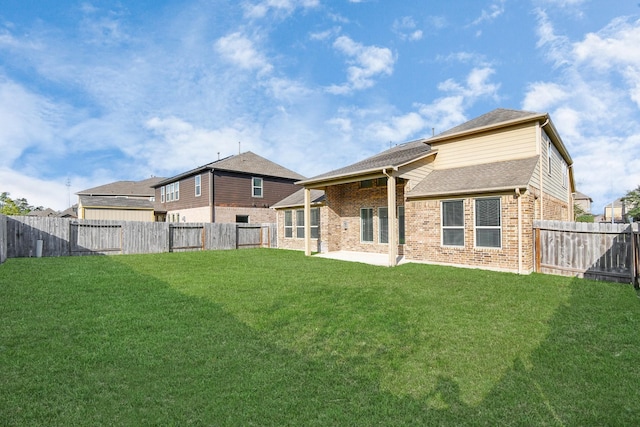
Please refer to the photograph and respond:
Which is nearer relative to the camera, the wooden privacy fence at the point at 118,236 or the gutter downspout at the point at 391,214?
the gutter downspout at the point at 391,214

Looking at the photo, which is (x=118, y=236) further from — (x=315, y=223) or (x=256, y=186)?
(x=256, y=186)

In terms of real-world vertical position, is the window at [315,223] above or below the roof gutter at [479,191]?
below

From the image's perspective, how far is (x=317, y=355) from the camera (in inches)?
155

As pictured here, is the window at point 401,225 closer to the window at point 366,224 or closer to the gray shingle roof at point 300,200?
the window at point 366,224

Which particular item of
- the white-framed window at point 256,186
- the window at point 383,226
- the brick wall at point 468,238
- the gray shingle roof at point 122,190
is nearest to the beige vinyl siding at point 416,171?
the brick wall at point 468,238

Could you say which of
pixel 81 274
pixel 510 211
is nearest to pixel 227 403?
pixel 81 274

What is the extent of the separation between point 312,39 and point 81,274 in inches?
548

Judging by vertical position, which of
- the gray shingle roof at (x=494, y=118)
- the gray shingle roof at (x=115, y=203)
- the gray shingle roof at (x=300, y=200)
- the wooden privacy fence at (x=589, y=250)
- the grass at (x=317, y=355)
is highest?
the gray shingle roof at (x=494, y=118)

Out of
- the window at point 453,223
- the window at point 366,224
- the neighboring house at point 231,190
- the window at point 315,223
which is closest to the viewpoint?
the window at point 453,223

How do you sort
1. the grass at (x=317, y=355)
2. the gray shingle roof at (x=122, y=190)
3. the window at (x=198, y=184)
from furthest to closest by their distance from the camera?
the gray shingle roof at (x=122, y=190)
the window at (x=198, y=184)
the grass at (x=317, y=355)

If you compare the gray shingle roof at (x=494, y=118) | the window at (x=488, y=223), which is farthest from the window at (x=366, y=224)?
the window at (x=488, y=223)

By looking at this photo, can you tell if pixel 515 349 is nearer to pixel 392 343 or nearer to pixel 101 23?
pixel 392 343

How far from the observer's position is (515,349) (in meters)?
4.13

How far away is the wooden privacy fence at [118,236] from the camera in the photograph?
45.0ft
